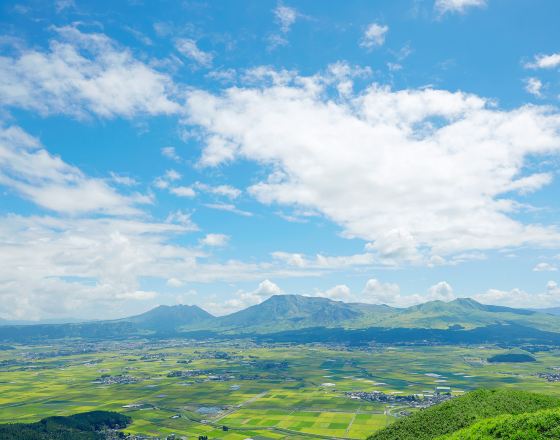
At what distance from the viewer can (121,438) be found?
655 feet

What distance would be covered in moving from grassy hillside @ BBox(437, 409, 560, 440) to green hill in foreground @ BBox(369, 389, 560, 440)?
18.4m

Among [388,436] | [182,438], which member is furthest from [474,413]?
[182,438]

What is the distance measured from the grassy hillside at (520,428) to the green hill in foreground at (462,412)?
1843 centimetres

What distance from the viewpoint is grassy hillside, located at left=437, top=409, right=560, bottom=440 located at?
69.2m

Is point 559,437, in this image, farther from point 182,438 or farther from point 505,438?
point 182,438

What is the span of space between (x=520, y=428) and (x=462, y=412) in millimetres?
35367

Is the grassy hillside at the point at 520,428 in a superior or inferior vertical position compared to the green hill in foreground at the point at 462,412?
superior

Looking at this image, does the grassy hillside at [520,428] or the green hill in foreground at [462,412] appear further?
the green hill in foreground at [462,412]

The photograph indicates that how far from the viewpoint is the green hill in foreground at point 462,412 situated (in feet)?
326

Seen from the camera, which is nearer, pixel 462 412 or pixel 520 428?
pixel 520 428

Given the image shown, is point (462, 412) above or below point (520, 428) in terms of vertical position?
below

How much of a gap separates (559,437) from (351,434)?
482 feet

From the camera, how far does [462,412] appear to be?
346 feet

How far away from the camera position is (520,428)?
238 ft
